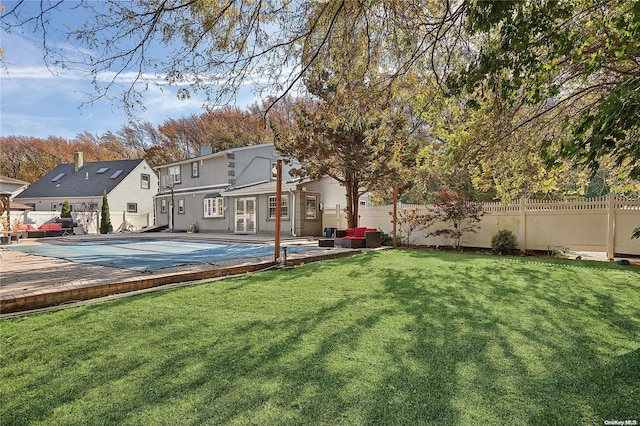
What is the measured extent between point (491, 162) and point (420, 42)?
3.87 m

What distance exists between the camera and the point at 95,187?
85.0ft

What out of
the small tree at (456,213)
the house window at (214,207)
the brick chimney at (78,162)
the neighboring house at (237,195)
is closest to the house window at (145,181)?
the neighboring house at (237,195)

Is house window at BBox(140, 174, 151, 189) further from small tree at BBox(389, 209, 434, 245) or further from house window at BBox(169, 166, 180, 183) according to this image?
small tree at BBox(389, 209, 434, 245)

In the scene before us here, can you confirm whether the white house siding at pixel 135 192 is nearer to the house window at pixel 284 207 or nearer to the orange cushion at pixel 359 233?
the house window at pixel 284 207

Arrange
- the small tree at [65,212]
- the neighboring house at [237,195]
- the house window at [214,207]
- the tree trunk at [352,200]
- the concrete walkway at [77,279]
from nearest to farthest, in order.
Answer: the concrete walkway at [77,279] < the tree trunk at [352,200] < the neighboring house at [237,195] < the house window at [214,207] < the small tree at [65,212]

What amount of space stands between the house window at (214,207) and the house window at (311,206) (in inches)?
239

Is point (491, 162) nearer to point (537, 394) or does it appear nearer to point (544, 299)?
point (544, 299)

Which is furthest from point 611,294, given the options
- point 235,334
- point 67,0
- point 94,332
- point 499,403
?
point 67,0

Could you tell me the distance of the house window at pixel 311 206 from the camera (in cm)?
1767

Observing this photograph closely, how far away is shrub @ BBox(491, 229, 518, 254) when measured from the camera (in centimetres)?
1032

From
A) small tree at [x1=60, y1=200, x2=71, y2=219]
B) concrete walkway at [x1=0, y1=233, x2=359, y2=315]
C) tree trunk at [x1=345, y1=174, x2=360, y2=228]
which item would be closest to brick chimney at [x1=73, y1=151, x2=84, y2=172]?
small tree at [x1=60, y1=200, x2=71, y2=219]

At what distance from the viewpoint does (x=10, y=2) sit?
325 centimetres

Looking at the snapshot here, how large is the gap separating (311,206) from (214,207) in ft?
22.3

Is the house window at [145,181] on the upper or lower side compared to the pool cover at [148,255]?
upper
